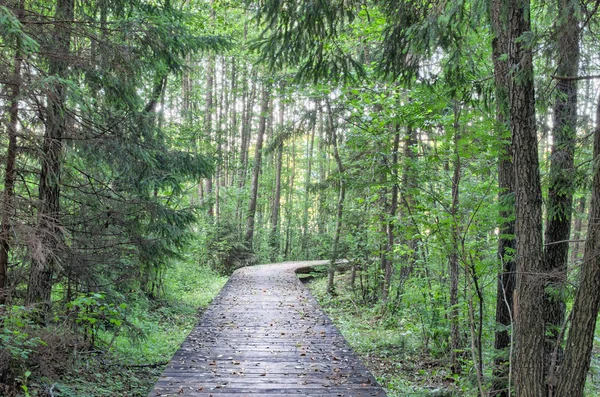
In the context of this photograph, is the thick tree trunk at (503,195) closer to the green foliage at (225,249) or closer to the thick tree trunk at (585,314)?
the thick tree trunk at (585,314)

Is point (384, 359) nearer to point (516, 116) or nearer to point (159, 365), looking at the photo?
point (159, 365)

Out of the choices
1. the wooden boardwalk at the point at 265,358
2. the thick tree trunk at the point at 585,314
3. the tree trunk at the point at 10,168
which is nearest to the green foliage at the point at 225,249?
the wooden boardwalk at the point at 265,358

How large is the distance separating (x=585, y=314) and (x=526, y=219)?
0.86 metres

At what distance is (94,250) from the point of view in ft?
20.6

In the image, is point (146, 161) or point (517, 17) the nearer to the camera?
point (517, 17)

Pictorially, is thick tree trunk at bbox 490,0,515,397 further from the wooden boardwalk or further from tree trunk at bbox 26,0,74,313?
tree trunk at bbox 26,0,74,313

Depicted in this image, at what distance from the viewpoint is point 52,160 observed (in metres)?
5.19

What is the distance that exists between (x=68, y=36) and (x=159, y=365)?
17.9 ft

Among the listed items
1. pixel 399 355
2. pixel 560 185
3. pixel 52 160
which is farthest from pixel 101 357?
pixel 560 185

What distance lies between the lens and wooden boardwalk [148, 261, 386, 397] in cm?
511

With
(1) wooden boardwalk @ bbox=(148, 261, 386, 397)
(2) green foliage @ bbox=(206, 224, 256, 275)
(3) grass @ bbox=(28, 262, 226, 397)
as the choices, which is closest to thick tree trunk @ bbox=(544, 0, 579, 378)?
(1) wooden boardwalk @ bbox=(148, 261, 386, 397)

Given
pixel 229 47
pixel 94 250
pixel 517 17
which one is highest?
pixel 229 47

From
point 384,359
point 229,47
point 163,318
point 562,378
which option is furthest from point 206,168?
point 562,378

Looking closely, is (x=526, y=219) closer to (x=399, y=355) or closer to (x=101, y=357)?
(x=399, y=355)
